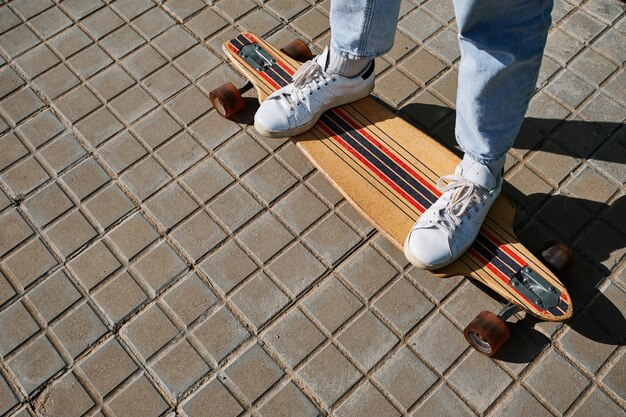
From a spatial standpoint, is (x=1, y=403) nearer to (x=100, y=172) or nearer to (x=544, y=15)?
(x=100, y=172)

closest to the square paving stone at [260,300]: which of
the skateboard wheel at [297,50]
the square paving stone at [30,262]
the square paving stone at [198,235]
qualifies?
the square paving stone at [198,235]

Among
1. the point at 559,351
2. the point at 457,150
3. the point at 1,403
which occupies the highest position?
the point at 1,403

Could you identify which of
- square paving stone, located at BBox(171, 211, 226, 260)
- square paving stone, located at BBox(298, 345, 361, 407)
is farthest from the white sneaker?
square paving stone, located at BBox(171, 211, 226, 260)

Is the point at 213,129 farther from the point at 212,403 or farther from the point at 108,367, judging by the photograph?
the point at 212,403

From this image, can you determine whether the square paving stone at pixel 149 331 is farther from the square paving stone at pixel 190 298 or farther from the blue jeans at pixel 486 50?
the blue jeans at pixel 486 50

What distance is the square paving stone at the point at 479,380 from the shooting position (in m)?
2.50

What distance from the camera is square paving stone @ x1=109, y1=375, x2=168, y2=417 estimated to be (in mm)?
2479

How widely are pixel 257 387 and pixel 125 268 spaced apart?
29.9 inches

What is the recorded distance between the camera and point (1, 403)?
250cm

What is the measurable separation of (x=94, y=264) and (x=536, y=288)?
177 cm

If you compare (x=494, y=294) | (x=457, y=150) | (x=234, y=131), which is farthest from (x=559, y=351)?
(x=234, y=131)

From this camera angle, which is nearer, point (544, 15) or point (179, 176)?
point (544, 15)

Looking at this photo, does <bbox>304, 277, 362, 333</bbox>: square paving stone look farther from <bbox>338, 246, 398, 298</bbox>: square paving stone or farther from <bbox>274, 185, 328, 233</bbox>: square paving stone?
<bbox>274, 185, 328, 233</bbox>: square paving stone

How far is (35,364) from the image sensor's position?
8.47ft
